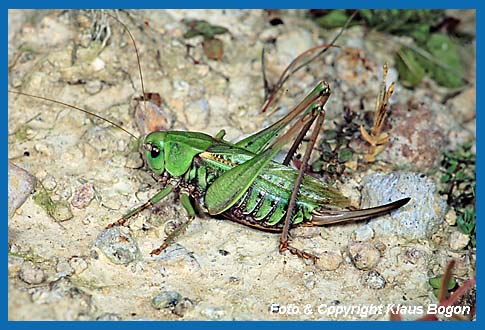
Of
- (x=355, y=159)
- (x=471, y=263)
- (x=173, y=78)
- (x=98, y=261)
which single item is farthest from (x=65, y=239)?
(x=471, y=263)

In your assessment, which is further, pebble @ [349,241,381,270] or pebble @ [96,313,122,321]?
pebble @ [349,241,381,270]

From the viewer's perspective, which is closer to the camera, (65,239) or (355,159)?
(65,239)

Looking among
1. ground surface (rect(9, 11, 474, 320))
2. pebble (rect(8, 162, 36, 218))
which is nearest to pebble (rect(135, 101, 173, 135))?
ground surface (rect(9, 11, 474, 320))

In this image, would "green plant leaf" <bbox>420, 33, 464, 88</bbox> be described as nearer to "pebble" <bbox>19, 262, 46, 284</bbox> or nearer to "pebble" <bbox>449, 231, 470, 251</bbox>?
"pebble" <bbox>449, 231, 470, 251</bbox>

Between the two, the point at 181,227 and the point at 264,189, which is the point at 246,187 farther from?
the point at 181,227

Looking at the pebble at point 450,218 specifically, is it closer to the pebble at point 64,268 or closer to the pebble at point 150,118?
the pebble at point 150,118

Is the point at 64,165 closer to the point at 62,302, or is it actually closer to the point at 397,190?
the point at 62,302
